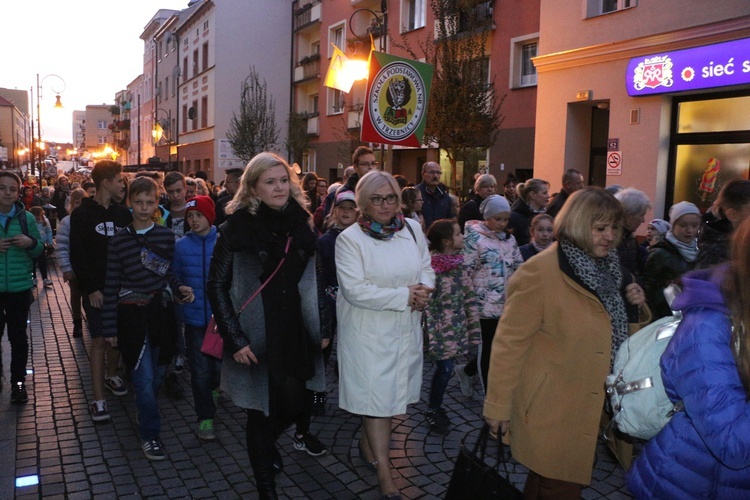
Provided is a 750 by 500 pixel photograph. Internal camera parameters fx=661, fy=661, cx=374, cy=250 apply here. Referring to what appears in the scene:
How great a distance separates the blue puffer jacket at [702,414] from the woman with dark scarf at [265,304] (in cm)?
206

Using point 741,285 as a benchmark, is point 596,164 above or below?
above

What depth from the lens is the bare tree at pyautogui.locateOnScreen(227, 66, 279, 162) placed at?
31328 mm

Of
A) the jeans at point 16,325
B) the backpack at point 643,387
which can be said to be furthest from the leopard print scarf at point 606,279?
the jeans at point 16,325

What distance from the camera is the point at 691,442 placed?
212cm

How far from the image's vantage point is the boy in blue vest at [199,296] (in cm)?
509

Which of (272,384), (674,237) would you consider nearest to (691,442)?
(272,384)

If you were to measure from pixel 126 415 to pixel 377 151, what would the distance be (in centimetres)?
2141

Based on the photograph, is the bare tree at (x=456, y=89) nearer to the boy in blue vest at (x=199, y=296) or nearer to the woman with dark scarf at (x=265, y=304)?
the boy in blue vest at (x=199, y=296)

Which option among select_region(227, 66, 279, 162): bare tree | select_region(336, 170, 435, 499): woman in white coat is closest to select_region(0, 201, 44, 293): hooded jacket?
select_region(336, 170, 435, 499): woman in white coat

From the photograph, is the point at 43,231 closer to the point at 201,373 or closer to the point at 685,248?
the point at 201,373

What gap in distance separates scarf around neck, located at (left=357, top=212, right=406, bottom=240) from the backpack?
1808mm

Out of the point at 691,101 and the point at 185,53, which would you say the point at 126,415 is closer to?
the point at 691,101

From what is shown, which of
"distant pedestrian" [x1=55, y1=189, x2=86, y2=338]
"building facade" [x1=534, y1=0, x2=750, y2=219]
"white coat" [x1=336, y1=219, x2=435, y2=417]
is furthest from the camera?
"building facade" [x1=534, y1=0, x2=750, y2=219]

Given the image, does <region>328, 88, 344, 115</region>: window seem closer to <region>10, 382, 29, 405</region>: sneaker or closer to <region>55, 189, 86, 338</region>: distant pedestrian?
<region>55, 189, 86, 338</region>: distant pedestrian
